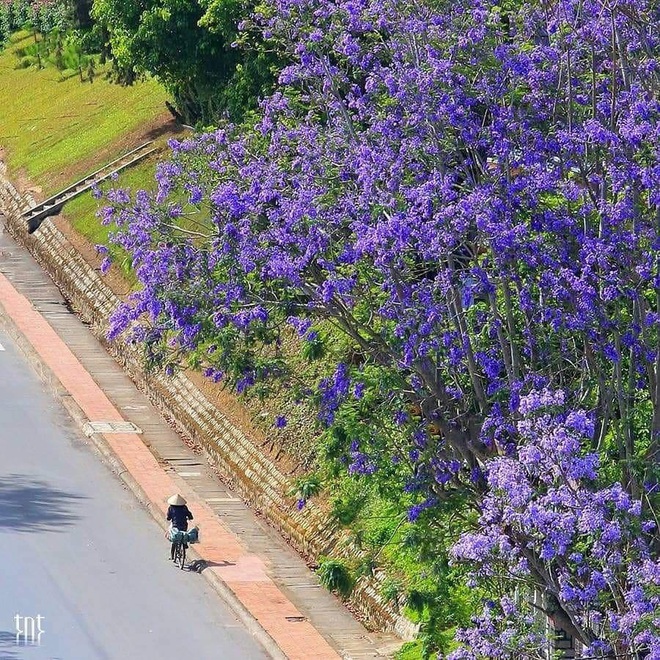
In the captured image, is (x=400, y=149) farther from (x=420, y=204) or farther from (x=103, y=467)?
(x=103, y=467)

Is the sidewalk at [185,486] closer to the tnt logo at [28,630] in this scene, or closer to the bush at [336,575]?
the bush at [336,575]

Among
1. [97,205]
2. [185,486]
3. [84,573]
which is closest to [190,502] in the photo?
[185,486]

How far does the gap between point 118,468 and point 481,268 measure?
40.5 feet

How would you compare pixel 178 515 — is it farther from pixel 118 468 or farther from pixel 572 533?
pixel 572 533

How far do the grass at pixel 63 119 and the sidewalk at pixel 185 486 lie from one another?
16.6 ft

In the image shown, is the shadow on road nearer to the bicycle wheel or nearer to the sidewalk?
the sidewalk

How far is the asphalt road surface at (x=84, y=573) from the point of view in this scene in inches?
846

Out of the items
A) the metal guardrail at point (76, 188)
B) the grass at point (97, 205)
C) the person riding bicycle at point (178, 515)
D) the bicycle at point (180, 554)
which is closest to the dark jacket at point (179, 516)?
the person riding bicycle at point (178, 515)

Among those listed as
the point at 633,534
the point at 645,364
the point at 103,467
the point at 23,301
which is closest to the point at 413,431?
the point at 645,364

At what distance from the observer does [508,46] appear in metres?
17.6

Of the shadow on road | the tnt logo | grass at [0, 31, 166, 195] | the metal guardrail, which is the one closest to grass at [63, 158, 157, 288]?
the metal guardrail

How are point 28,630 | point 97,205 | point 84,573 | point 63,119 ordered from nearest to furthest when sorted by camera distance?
point 28,630
point 84,573
point 97,205
point 63,119

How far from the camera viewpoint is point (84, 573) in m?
23.9

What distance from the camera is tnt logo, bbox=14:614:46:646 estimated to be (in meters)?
21.1
